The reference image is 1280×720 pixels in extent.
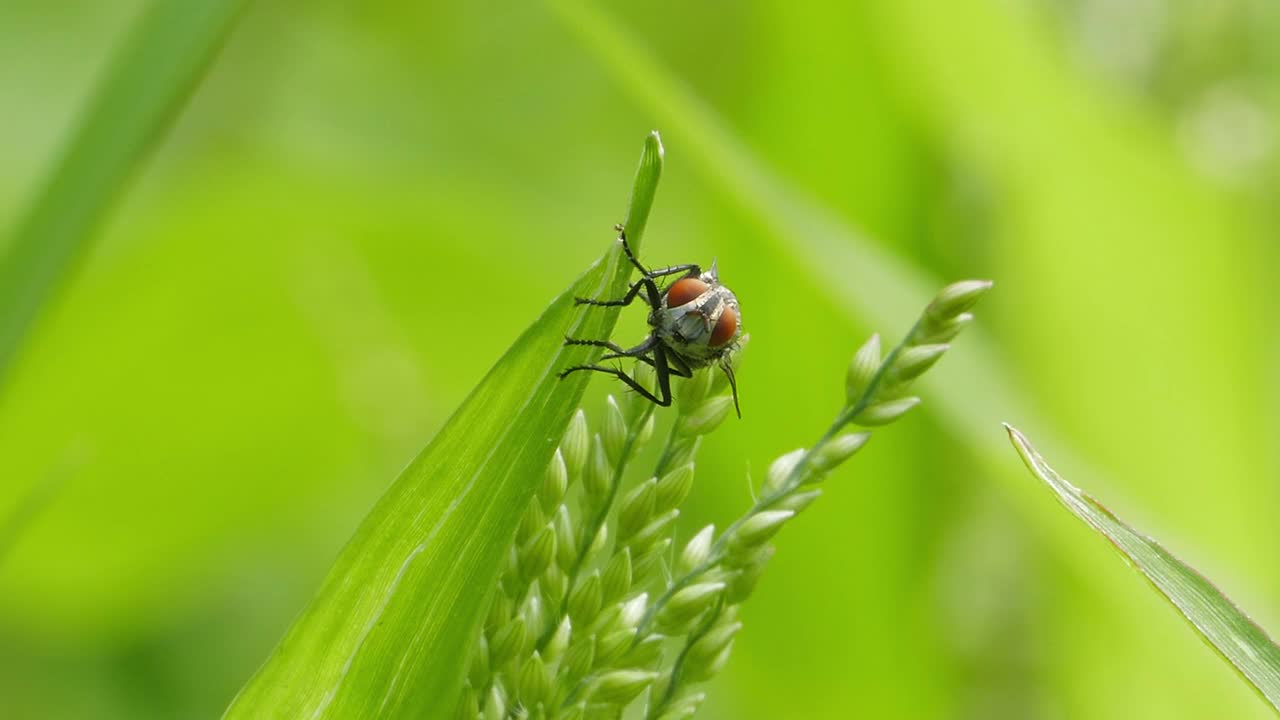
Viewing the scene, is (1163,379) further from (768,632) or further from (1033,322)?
(768,632)

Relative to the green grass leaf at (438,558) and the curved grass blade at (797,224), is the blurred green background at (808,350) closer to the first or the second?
the curved grass blade at (797,224)

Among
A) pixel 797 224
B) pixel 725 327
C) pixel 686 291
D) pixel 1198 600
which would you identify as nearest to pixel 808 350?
pixel 797 224

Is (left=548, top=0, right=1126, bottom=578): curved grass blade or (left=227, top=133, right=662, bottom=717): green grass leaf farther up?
(left=548, top=0, right=1126, bottom=578): curved grass blade

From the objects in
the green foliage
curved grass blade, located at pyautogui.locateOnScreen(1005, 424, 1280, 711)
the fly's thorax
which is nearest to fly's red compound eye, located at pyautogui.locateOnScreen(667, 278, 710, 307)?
the fly's thorax

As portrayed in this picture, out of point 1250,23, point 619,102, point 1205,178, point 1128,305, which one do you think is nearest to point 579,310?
point 1128,305

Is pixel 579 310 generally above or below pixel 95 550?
above

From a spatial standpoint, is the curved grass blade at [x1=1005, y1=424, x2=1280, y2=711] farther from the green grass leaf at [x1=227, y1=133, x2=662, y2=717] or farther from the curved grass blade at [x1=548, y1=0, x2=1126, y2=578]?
the curved grass blade at [x1=548, y1=0, x2=1126, y2=578]

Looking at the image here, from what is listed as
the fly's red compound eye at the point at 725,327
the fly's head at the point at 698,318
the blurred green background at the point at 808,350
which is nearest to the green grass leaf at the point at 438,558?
the fly's head at the point at 698,318

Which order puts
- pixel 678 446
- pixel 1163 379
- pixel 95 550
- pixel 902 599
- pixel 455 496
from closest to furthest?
pixel 455 496
pixel 678 446
pixel 902 599
pixel 1163 379
pixel 95 550
